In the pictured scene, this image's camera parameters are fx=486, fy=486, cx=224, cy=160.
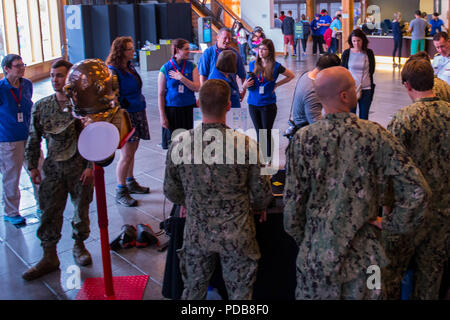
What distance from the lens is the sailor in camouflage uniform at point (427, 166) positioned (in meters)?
2.76

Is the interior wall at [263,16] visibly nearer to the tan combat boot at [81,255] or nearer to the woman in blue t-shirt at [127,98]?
the woman in blue t-shirt at [127,98]

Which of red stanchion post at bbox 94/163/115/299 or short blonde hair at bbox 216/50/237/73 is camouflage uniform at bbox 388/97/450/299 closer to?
red stanchion post at bbox 94/163/115/299

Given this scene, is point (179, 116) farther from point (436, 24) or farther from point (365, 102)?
point (436, 24)

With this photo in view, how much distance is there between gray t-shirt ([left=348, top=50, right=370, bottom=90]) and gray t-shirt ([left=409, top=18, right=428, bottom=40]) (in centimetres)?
940

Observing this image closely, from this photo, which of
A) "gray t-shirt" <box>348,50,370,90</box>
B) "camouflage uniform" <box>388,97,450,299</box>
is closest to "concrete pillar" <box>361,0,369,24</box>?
"gray t-shirt" <box>348,50,370,90</box>

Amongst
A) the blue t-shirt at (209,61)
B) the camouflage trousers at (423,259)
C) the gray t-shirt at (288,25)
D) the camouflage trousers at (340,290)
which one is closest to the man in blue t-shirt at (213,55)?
the blue t-shirt at (209,61)

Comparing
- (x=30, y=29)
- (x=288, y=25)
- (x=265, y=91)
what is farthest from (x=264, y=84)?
(x=288, y=25)

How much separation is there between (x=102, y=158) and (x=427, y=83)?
2.01 metres

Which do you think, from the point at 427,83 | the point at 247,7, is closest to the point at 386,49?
the point at 247,7

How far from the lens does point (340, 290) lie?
87.9 inches

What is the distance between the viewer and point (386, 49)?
17.5 m

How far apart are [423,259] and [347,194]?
1.09 meters

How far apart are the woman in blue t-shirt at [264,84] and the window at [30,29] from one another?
10360 millimetres
